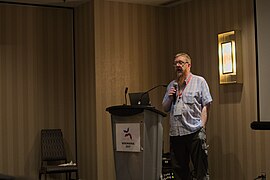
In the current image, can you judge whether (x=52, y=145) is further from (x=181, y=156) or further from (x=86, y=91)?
(x=181, y=156)

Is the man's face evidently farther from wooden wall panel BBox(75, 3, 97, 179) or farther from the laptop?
wooden wall panel BBox(75, 3, 97, 179)

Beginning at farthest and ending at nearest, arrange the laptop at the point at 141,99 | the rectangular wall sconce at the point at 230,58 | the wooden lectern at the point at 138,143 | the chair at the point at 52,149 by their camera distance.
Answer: the chair at the point at 52,149
the rectangular wall sconce at the point at 230,58
the laptop at the point at 141,99
the wooden lectern at the point at 138,143

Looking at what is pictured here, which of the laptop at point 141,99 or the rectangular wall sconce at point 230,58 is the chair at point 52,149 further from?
the rectangular wall sconce at point 230,58

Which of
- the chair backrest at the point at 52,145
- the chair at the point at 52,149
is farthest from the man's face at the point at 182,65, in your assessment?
the chair backrest at the point at 52,145

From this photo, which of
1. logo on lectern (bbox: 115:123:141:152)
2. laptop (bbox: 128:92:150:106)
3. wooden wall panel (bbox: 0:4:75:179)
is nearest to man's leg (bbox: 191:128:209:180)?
laptop (bbox: 128:92:150:106)

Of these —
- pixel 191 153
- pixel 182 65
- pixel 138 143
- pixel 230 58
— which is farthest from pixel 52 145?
pixel 230 58

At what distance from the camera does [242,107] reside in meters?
4.96

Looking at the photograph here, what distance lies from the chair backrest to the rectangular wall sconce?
2.24m

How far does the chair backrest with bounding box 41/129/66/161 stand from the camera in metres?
5.67

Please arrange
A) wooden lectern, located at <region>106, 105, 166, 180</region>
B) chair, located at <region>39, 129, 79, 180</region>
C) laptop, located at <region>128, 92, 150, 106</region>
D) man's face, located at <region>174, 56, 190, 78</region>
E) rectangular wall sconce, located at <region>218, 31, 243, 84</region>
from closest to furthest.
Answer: wooden lectern, located at <region>106, 105, 166, 180</region>
laptop, located at <region>128, 92, 150, 106</region>
man's face, located at <region>174, 56, 190, 78</region>
rectangular wall sconce, located at <region>218, 31, 243, 84</region>
chair, located at <region>39, 129, 79, 180</region>

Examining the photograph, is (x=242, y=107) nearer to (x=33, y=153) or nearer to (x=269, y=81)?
(x=269, y=81)

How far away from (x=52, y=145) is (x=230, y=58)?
8.36 ft

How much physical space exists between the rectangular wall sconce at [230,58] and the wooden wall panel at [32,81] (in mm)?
2167

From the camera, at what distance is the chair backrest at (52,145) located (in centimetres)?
567
